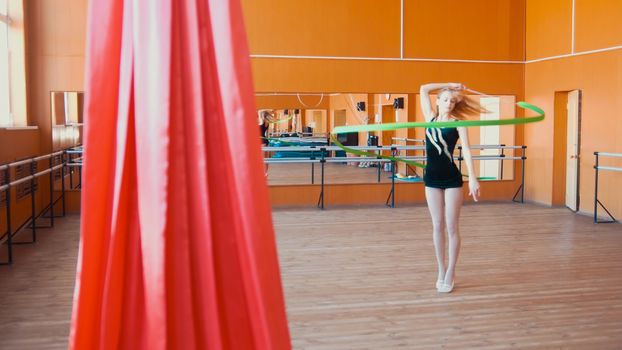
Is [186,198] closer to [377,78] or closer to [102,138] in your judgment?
[102,138]

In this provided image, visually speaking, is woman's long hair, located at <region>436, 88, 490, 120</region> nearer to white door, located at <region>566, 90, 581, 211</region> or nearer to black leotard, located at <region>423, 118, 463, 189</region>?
black leotard, located at <region>423, 118, 463, 189</region>

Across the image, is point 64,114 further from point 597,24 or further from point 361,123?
point 597,24

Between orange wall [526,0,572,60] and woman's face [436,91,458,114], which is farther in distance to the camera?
orange wall [526,0,572,60]

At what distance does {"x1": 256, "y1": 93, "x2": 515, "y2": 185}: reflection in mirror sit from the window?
3.88m

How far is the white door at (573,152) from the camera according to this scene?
390 inches

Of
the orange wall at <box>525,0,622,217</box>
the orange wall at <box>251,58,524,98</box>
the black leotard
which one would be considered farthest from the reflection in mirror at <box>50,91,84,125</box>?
the orange wall at <box>525,0,622,217</box>

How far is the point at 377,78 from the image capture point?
34.6 feet

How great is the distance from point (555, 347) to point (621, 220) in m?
5.85

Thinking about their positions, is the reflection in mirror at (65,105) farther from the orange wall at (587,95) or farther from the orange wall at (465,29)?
the orange wall at (587,95)

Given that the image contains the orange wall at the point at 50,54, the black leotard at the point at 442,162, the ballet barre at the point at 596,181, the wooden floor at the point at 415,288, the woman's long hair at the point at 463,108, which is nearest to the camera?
the wooden floor at the point at 415,288

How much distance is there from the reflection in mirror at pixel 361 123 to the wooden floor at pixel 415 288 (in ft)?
8.39

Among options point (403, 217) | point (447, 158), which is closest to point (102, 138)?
point (447, 158)

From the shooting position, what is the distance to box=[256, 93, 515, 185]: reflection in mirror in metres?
10.8

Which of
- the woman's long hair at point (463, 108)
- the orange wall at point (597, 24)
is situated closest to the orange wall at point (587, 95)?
the orange wall at point (597, 24)
